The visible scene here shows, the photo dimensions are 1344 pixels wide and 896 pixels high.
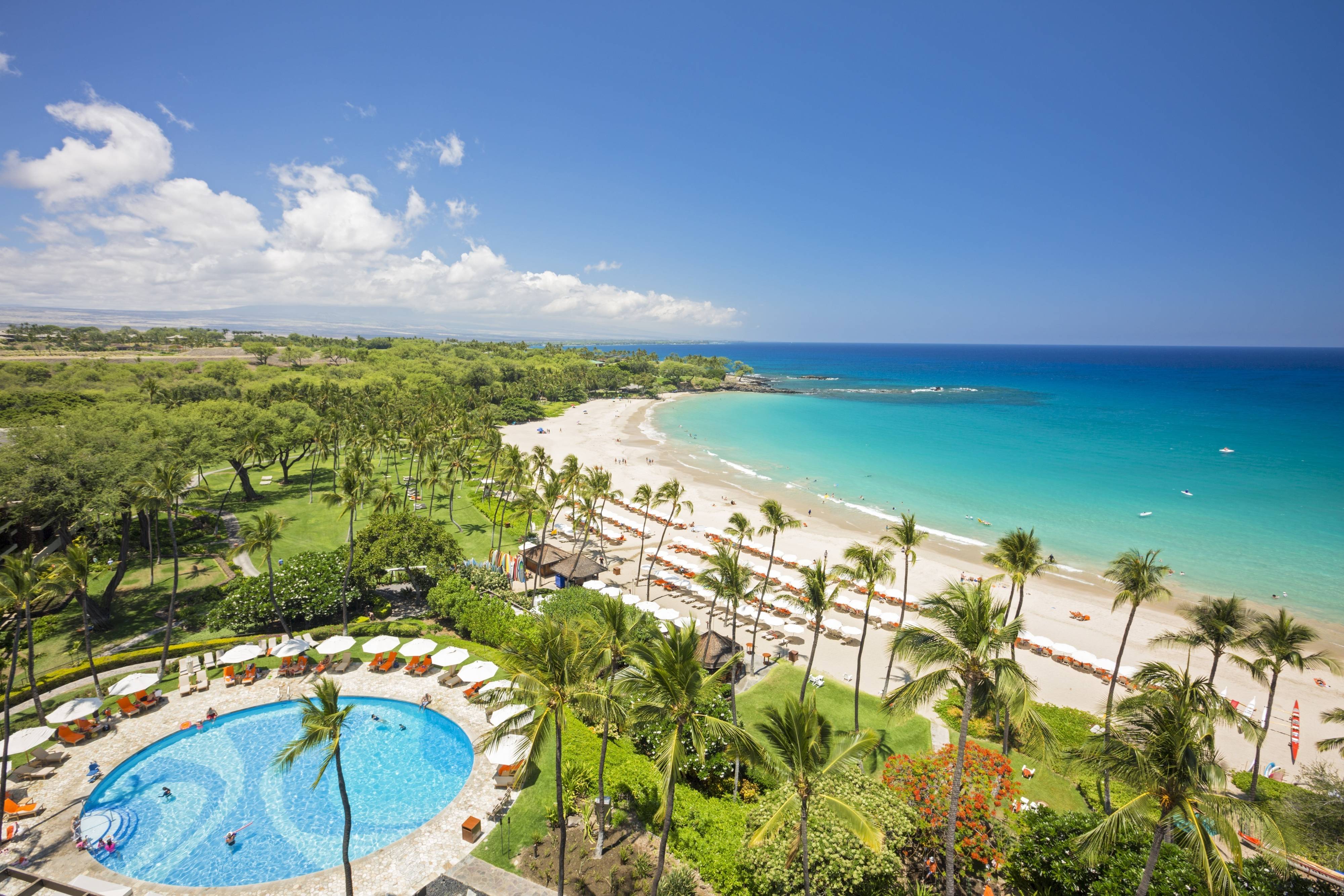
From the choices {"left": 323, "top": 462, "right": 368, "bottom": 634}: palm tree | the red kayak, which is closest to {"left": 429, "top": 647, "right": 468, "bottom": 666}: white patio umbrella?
{"left": 323, "top": 462, "right": 368, "bottom": 634}: palm tree

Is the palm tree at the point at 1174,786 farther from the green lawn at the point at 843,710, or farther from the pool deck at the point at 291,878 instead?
the pool deck at the point at 291,878

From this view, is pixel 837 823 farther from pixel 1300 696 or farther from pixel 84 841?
pixel 1300 696

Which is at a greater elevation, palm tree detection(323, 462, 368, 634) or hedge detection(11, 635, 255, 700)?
palm tree detection(323, 462, 368, 634)

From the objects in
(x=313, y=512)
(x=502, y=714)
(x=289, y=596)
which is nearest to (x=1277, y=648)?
(x=502, y=714)

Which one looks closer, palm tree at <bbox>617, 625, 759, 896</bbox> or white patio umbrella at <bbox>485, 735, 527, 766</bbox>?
palm tree at <bbox>617, 625, 759, 896</bbox>

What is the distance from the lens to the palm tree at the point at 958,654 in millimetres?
14016

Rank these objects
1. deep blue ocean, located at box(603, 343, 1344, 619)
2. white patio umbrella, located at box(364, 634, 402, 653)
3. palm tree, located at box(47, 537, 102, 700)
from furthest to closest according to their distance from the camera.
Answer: deep blue ocean, located at box(603, 343, 1344, 619)
white patio umbrella, located at box(364, 634, 402, 653)
palm tree, located at box(47, 537, 102, 700)

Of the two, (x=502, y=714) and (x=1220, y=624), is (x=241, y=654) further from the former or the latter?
(x=1220, y=624)

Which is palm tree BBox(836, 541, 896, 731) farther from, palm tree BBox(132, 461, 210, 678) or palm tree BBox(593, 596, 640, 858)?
palm tree BBox(132, 461, 210, 678)

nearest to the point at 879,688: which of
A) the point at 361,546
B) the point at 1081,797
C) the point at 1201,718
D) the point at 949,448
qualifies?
the point at 1081,797

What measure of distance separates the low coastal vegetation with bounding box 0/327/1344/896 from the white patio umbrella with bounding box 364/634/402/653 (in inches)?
85.7

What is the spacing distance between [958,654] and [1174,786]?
4595 millimetres

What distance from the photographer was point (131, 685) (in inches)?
930

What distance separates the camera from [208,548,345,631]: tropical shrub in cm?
2944
